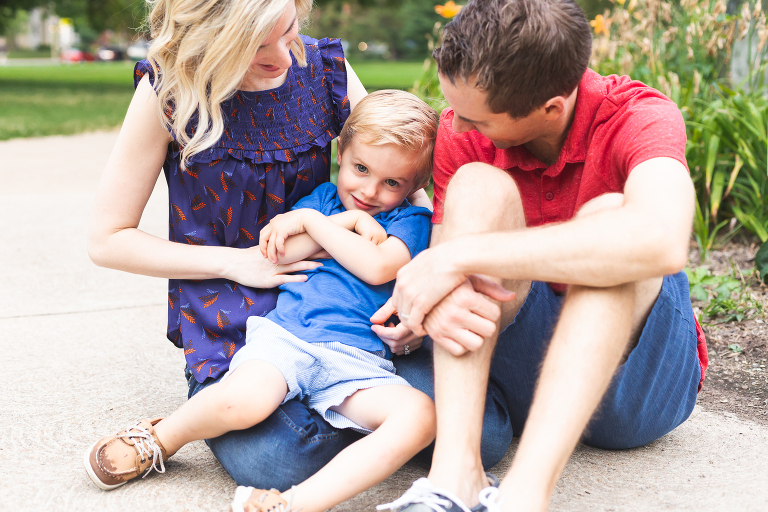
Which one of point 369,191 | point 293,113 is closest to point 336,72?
point 293,113

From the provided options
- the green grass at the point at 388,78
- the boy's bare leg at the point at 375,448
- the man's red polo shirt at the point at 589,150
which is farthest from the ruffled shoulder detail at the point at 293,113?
the green grass at the point at 388,78

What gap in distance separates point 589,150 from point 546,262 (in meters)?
0.50

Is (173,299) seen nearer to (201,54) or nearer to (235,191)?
(235,191)

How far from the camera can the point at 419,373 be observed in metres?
2.01

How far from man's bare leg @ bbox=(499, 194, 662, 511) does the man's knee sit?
26 centimetres

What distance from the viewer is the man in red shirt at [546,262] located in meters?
1.50

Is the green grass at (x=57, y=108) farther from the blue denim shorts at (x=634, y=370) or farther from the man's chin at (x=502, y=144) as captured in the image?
the blue denim shorts at (x=634, y=370)

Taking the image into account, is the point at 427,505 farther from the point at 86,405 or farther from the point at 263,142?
the point at 86,405

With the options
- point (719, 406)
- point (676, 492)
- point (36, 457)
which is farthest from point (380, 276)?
point (719, 406)

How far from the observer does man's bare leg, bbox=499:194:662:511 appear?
4.75 feet

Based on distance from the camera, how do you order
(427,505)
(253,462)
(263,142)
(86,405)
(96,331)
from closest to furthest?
1. (427,505)
2. (253,462)
3. (263,142)
4. (86,405)
5. (96,331)

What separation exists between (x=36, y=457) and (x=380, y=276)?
1.07 meters

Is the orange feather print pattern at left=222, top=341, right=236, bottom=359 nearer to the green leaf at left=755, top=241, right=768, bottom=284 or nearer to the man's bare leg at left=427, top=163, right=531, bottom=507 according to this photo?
the man's bare leg at left=427, top=163, right=531, bottom=507

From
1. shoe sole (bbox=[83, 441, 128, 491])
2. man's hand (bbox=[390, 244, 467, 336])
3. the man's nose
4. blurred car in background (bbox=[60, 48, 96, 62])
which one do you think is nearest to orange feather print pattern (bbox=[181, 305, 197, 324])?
shoe sole (bbox=[83, 441, 128, 491])
